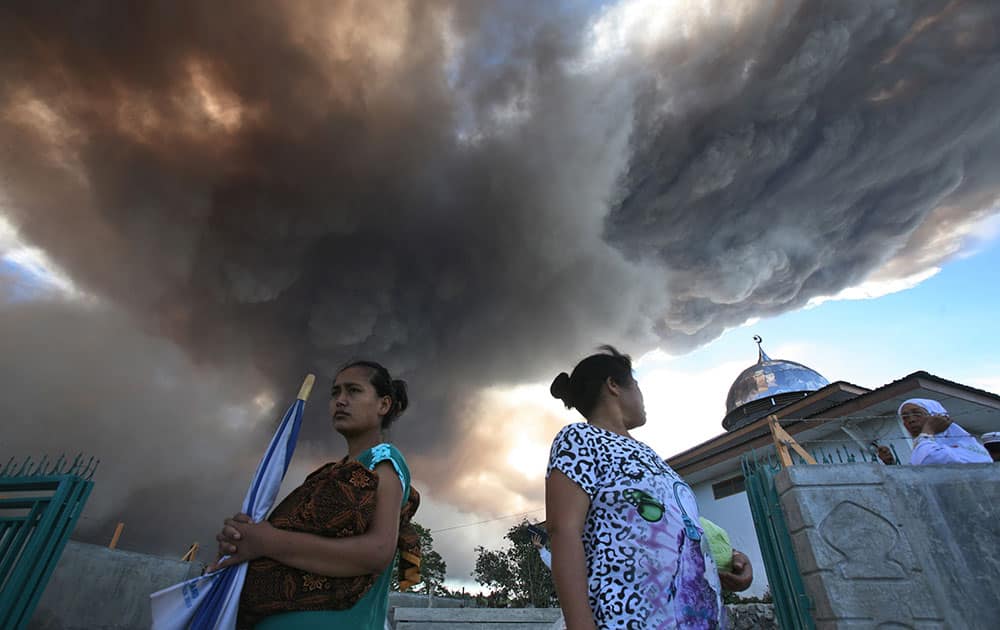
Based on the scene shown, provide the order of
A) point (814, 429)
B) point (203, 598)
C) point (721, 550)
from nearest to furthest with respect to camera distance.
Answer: point (203, 598), point (721, 550), point (814, 429)

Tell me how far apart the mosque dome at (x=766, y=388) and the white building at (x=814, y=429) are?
0.16ft

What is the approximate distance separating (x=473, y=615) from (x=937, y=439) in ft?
22.6

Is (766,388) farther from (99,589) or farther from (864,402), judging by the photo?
(99,589)

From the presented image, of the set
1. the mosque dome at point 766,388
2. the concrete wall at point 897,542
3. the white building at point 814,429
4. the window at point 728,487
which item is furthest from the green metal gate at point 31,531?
the mosque dome at point 766,388

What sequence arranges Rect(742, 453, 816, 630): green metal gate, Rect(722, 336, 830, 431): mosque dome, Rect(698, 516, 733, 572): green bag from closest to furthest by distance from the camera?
Rect(698, 516, 733, 572): green bag
Rect(742, 453, 816, 630): green metal gate
Rect(722, 336, 830, 431): mosque dome

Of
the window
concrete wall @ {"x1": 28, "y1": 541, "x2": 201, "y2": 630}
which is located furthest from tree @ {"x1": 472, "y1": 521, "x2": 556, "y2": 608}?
concrete wall @ {"x1": 28, "y1": 541, "x2": 201, "y2": 630}

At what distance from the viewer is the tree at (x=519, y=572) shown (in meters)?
20.4

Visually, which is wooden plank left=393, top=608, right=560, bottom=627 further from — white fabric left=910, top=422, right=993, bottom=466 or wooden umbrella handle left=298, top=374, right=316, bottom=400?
wooden umbrella handle left=298, top=374, right=316, bottom=400

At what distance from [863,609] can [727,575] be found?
2.46 metres

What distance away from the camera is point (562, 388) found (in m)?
2.31

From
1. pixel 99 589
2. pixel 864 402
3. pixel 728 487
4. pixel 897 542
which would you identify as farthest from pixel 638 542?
pixel 728 487

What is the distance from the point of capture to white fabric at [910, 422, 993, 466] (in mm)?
4160

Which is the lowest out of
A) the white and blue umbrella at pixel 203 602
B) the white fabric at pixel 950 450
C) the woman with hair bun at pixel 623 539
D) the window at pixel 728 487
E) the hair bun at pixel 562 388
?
the white and blue umbrella at pixel 203 602

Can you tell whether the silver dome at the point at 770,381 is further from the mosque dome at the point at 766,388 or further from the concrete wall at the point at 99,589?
the concrete wall at the point at 99,589
